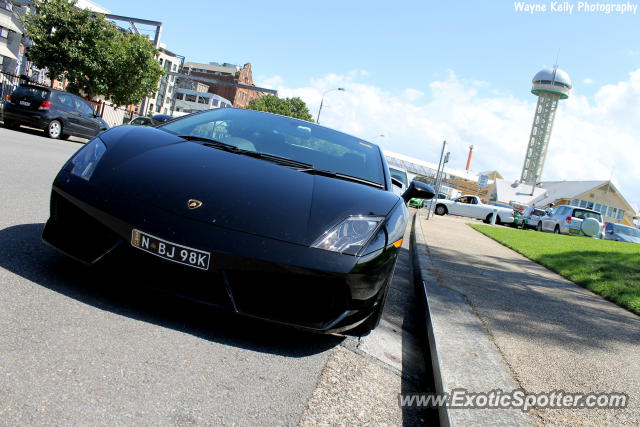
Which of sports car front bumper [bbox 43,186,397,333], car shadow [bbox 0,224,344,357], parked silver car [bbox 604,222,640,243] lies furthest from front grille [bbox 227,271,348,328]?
parked silver car [bbox 604,222,640,243]

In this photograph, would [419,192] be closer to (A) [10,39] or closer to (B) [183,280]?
(B) [183,280]

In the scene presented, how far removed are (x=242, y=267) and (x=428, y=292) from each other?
8.20ft

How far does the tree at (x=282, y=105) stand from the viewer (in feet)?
257

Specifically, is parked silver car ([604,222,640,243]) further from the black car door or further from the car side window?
the car side window

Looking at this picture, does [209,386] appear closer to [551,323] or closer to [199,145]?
[199,145]

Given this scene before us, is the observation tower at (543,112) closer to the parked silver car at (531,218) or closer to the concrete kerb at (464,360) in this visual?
the parked silver car at (531,218)

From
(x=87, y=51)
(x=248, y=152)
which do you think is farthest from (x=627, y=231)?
(x=87, y=51)

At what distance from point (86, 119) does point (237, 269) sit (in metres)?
15.9

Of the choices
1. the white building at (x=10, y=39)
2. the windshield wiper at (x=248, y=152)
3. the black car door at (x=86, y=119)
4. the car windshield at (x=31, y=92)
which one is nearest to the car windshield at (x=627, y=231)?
the black car door at (x=86, y=119)

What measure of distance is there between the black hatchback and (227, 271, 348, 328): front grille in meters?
14.7

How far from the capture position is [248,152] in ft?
11.0

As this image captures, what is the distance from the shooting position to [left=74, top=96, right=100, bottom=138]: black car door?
16.2 m

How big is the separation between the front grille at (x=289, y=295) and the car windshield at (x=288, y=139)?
1116mm

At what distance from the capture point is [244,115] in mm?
4234
